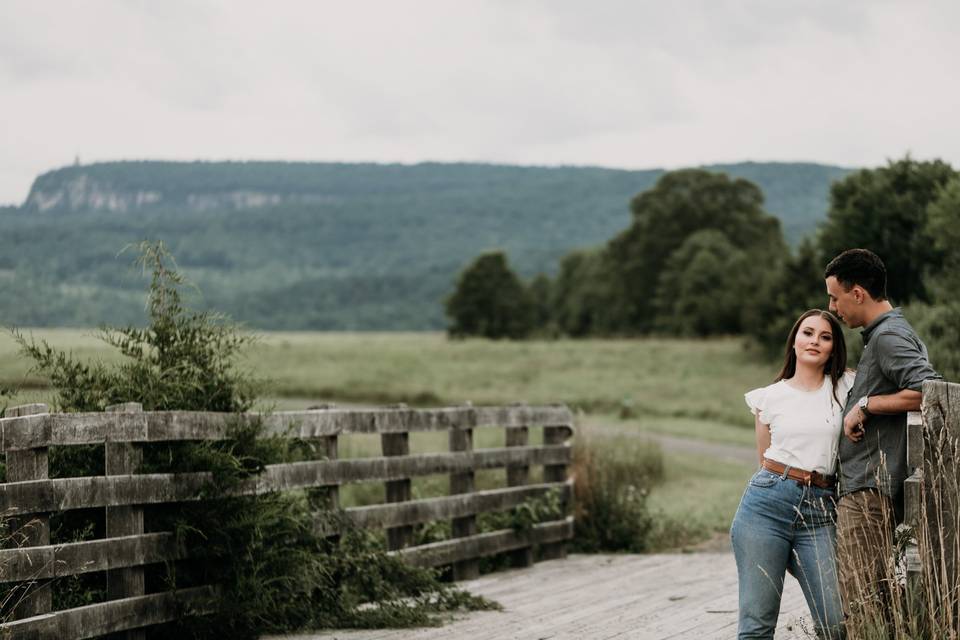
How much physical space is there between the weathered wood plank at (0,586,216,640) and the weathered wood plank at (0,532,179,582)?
204 millimetres

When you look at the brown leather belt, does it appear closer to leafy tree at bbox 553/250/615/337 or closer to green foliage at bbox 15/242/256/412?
green foliage at bbox 15/242/256/412

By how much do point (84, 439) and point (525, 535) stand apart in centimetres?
570

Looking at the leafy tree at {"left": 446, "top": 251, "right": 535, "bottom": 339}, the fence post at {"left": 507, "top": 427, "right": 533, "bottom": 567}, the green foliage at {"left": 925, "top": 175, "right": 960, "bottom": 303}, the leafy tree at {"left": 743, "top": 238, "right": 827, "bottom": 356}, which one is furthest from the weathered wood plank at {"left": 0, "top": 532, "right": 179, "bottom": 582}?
the leafy tree at {"left": 446, "top": 251, "right": 535, "bottom": 339}

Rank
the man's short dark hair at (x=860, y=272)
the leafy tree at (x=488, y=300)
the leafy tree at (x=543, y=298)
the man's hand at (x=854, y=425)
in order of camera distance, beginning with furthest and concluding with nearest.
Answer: the leafy tree at (x=543, y=298)
the leafy tree at (x=488, y=300)
the man's short dark hair at (x=860, y=272)
the man's hand at (x=854, y=425)

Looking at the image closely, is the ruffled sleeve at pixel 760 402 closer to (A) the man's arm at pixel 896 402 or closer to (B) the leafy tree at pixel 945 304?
(A) the man's arm at pixel 896 402

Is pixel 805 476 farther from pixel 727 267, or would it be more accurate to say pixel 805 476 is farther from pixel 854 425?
pixel 727 267

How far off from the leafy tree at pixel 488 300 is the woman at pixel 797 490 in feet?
339

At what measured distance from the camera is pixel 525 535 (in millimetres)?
12172

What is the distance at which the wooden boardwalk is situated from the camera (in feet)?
27.3

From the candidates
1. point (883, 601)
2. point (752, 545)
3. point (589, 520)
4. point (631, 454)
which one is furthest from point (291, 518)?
A: point (631, 454)

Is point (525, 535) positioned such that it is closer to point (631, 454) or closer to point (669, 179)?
point (631, 454)

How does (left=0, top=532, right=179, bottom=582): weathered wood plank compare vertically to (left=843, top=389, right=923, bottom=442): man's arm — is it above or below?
below

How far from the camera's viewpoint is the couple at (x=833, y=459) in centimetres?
563

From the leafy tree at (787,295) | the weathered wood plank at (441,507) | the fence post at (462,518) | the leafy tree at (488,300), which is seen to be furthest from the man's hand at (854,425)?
the leafy tree at (488,300)
